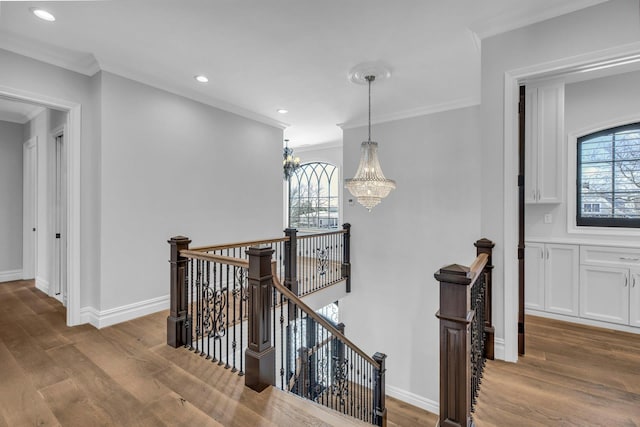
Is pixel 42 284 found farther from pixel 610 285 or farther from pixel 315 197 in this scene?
pixel 610 285

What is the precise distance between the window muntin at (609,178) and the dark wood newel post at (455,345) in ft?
10.8

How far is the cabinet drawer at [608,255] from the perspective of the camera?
3148mm

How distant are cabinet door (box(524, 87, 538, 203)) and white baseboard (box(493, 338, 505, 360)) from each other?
182 centimetres

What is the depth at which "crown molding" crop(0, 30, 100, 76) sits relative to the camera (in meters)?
2.77

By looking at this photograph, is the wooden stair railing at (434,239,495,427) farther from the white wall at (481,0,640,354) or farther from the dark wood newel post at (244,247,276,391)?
the dark wood newel post at (244,247,276,391)

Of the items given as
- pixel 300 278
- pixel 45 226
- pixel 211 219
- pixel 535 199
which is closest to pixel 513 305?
pixel 535 199

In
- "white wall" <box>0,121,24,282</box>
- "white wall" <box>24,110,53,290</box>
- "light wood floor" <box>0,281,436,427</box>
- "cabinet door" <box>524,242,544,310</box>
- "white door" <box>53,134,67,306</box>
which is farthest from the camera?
"white wall" <box>0,121,24,282</box>

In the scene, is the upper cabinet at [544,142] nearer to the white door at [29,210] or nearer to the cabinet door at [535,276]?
the cabinet door at [535,276]

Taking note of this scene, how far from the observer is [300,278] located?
516cm

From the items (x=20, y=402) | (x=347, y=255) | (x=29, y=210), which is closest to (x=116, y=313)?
(x=20, y=402)

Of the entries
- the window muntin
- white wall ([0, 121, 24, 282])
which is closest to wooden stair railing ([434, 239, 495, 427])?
the window muntin

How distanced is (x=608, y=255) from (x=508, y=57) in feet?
8.23

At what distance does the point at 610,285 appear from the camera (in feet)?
10.6

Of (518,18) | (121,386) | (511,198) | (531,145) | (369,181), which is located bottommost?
(121,386)
